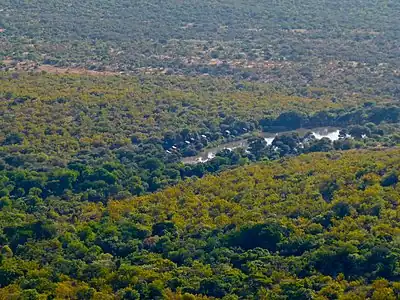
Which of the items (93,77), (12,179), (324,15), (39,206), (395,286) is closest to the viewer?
(395,286)

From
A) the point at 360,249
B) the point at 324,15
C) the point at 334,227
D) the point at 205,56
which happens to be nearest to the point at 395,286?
the point at 360,249

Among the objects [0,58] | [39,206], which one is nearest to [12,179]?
[39,206]

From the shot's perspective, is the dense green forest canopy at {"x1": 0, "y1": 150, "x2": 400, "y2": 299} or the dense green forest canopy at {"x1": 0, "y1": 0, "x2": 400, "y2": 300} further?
the dense green forest canopy at {"x1": 0, "y1": 0, "x2": 400, "y2": 300}

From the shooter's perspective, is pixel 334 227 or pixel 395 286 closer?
pixel 395 286

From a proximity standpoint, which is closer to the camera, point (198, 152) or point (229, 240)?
point (229, 240)

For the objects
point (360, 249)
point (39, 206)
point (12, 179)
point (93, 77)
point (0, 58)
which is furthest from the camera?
point (0, 58)

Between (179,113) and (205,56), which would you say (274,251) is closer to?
(179,113)

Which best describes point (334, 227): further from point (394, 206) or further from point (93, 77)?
point (93, 77)

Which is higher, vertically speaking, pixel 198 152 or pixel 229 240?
pixel 229 240

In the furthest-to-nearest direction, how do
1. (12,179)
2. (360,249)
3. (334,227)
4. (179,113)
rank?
(179,113) → (12,179) → (334,227) → (360,249)

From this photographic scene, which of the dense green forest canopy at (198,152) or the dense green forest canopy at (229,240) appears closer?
the dense green forest canopy at (229,240)
